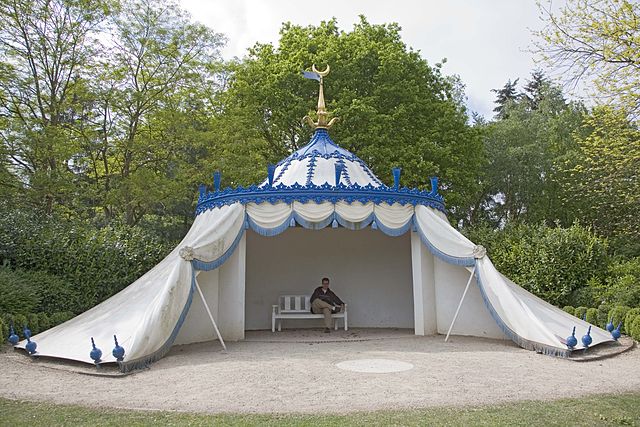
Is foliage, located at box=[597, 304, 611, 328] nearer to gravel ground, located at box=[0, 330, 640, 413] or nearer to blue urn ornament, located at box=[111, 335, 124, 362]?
gravel ground, located at box=[0, 330, 640, 413]

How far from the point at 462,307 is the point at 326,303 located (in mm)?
2420

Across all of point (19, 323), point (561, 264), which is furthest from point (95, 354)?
point (561, 264)

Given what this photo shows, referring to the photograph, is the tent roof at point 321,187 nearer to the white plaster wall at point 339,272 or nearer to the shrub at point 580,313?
the white plaster wall at point 339,272

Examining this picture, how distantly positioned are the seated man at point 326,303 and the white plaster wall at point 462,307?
6.31ft

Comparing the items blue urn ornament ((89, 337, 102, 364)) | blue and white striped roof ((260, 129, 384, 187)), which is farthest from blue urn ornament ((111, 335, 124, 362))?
blue and white striped roof ((260, 129, 384, 187))

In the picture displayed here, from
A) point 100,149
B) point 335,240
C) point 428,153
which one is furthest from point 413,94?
point 100,149

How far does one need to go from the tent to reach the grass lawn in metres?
1.78

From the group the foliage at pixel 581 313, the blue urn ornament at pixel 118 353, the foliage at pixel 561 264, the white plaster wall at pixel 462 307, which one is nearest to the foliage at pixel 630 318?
the foliage at pixel 581 313

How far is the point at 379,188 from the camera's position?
8.81 m

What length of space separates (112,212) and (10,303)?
8506 millimetres

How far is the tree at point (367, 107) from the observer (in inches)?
617

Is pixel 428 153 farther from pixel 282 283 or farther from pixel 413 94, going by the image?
pixel 282 283

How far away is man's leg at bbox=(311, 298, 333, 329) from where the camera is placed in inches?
391

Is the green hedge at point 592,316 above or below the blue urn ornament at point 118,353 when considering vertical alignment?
above
